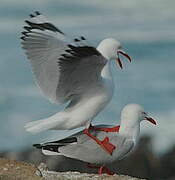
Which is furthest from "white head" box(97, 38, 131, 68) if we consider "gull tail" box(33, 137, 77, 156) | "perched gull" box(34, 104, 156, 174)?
"gull tail" box(33, 137, 77, 156)

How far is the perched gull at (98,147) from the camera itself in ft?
40.2

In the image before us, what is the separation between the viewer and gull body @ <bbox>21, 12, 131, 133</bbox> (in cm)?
1224

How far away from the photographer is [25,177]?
451 inches

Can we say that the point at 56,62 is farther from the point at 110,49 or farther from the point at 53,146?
the point at 53,146

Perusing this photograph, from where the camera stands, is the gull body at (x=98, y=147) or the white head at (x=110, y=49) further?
the white head at (x=110, y=49)

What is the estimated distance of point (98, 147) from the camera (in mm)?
12328

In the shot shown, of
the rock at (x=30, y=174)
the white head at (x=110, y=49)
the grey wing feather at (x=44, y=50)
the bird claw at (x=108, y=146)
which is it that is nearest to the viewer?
the rock at (x=30, y=174)

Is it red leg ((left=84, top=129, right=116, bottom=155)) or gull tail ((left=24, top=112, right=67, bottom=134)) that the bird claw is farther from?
gull tail ((left=24, top=112, right=67, bottom=134))

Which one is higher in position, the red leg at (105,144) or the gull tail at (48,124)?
the gull tail at (48,124)

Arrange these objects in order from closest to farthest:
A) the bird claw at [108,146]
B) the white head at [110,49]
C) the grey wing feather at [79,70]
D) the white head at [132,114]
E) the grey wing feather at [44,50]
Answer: the grey wing feather at [79,70] < the bird claw at [108,146] < the white head at [132,114] < the grey wing feather at [44,50] < the white head at [110,49]

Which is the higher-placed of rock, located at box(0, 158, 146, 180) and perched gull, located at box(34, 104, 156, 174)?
perched gull, located at box(34, 104, 156, 174)

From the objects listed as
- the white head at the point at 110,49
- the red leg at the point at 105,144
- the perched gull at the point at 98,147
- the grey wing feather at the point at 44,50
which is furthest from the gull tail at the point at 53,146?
the white head at the point at 110,49

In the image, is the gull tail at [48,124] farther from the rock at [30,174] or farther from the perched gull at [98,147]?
the rock at [30,174]

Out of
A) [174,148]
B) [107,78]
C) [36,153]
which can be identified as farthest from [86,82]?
[174,148]
